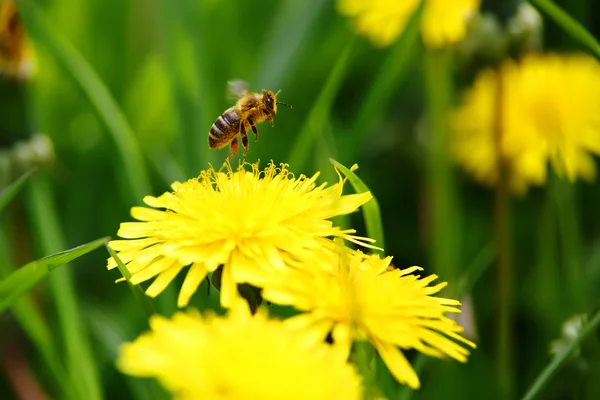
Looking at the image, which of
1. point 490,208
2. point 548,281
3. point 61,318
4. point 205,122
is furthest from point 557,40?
point 61,318

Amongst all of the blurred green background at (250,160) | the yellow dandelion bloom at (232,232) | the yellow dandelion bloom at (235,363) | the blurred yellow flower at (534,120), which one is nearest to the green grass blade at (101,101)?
the blurred green background at (250,160)

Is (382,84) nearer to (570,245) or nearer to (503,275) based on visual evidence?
(503,275)

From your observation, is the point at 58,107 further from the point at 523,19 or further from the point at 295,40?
the point at 523,19

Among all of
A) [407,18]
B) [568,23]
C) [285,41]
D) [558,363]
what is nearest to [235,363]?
[558,363]

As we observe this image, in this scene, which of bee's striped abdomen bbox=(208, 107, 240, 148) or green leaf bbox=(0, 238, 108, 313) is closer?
green leaf bbox=(0, 238, 108, 313)

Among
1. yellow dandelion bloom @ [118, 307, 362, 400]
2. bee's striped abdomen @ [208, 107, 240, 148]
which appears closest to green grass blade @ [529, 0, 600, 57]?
bee's striped abdomen @ [208, 107, 240, 148]

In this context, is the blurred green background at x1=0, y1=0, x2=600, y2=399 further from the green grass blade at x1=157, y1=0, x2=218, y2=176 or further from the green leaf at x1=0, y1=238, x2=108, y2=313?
the green leaf at x1=0, y1=238, x2=108, y2=313
